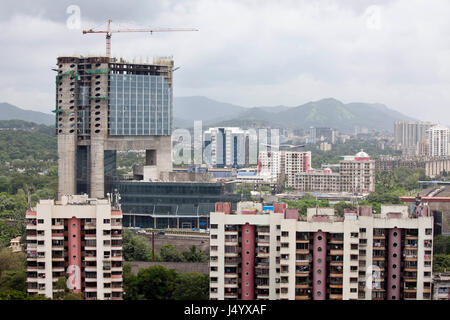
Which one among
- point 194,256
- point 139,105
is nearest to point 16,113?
point 139,105

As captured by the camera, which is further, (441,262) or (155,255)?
(155,255)

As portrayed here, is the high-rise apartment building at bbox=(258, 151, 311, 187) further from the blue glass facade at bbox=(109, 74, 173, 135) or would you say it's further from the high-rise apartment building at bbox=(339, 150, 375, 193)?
the blue glass facade at bbox=(109, 74, 173, 135)

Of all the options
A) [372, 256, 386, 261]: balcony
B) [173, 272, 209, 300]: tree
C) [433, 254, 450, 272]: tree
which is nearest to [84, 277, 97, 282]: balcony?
[173, 272, 209, 300]: tree

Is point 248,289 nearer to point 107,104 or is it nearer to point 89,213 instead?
point 89,213

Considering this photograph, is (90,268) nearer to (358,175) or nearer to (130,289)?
(130,289)
